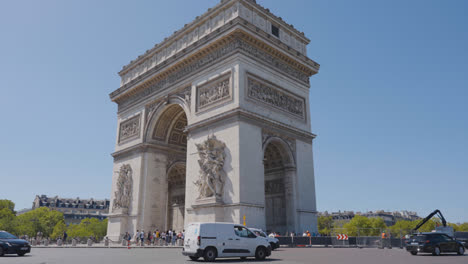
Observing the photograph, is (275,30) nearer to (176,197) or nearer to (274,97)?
(274,97)

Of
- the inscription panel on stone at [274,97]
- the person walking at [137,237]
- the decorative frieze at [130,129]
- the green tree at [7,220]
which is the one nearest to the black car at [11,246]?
the person walking at [137,237]

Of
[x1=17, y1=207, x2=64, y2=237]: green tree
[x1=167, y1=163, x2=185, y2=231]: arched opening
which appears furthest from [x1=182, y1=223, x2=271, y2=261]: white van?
[x1=17, y1=207, x2=64, y2=237]: green tree

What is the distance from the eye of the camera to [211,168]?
77.6ft

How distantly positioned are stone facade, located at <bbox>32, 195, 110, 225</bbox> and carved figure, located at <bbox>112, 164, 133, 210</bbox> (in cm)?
8288

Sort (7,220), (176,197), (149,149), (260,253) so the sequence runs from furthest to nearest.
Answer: (7,220) → (176,197) → (149,149) → (260,253)

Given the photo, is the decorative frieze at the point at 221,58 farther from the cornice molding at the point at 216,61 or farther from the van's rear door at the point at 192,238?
the van's rear door at the point at 192,238

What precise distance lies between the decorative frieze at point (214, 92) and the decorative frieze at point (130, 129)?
8873mm

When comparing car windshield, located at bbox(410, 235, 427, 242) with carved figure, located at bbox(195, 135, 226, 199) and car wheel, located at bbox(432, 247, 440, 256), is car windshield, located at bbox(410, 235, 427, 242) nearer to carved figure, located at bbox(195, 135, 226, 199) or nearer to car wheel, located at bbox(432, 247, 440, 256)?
car wheel, located at bbox(432, 247, 440, 256)

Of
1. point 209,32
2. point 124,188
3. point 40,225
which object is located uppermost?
point 209,32

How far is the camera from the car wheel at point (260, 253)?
14039 millimetres

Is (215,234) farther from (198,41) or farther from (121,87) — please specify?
(121,87)

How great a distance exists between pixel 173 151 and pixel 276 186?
10568 mm

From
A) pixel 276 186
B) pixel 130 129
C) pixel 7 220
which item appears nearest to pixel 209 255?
pixel 276 186

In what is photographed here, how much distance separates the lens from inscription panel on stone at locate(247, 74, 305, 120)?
24953 millimetres
